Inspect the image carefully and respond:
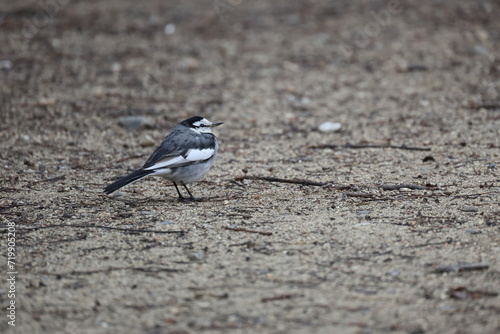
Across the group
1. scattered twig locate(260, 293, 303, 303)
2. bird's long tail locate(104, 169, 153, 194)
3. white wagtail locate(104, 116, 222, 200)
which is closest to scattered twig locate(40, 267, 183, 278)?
scattered twig locate(260, 293, 303, 303)

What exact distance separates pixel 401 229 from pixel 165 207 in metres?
2.12

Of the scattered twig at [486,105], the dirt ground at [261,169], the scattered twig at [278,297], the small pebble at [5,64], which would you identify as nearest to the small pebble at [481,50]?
the dirt ground at [261,169]

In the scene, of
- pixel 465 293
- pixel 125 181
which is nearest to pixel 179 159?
pixel 125 181

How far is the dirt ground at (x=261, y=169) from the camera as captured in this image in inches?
155

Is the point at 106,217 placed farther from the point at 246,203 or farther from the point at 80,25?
the point at 80,25

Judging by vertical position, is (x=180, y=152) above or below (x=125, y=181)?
above

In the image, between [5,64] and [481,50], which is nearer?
[5,64]

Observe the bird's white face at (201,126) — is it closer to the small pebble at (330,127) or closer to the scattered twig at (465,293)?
the small pebble at (330,127)

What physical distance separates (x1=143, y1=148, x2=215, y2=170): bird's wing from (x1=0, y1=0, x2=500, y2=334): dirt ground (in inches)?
14.7

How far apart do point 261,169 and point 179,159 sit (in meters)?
1.29

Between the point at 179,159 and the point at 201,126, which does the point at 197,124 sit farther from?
the point at 179,159

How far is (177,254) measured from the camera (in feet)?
15.2

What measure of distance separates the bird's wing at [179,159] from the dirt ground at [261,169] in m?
0.37

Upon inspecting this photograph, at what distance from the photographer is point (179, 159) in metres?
6.00
